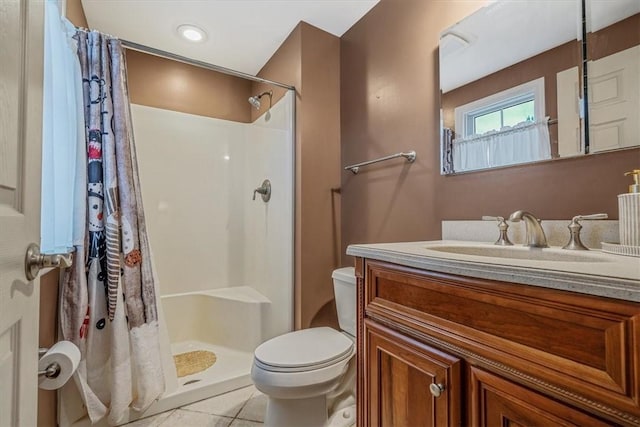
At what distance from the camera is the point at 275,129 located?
7.02 feet

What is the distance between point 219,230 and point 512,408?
240cm

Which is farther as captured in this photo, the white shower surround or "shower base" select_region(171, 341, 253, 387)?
the white shower surround

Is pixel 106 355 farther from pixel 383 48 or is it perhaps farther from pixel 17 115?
pixel 383 48

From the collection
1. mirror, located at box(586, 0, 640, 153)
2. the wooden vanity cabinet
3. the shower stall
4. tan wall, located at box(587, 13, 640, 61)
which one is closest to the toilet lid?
the wooden vanity cabinet

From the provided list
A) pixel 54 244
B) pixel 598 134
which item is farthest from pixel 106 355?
pixel 598 134

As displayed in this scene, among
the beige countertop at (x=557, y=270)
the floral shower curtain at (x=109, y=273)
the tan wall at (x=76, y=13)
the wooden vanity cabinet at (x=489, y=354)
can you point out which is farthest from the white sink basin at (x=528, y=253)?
the tan wall at (x=76, y=13)

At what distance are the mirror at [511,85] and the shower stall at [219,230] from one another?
100 centimetres

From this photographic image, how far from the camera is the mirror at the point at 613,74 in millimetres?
812

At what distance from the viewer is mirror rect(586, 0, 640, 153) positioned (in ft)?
2.66

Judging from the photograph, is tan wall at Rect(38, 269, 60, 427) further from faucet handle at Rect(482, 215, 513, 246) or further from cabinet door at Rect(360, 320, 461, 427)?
faucet handle at Rect(482, 215, 513, 246)

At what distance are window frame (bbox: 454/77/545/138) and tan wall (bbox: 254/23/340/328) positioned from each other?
87cm

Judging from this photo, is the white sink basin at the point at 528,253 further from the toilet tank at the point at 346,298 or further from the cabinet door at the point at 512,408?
the toilet tank at the point at 346,298

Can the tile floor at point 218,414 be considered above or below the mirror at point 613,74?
below

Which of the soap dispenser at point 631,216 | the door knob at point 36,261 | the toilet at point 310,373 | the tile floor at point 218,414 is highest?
the soap dispenser at point 631,216
